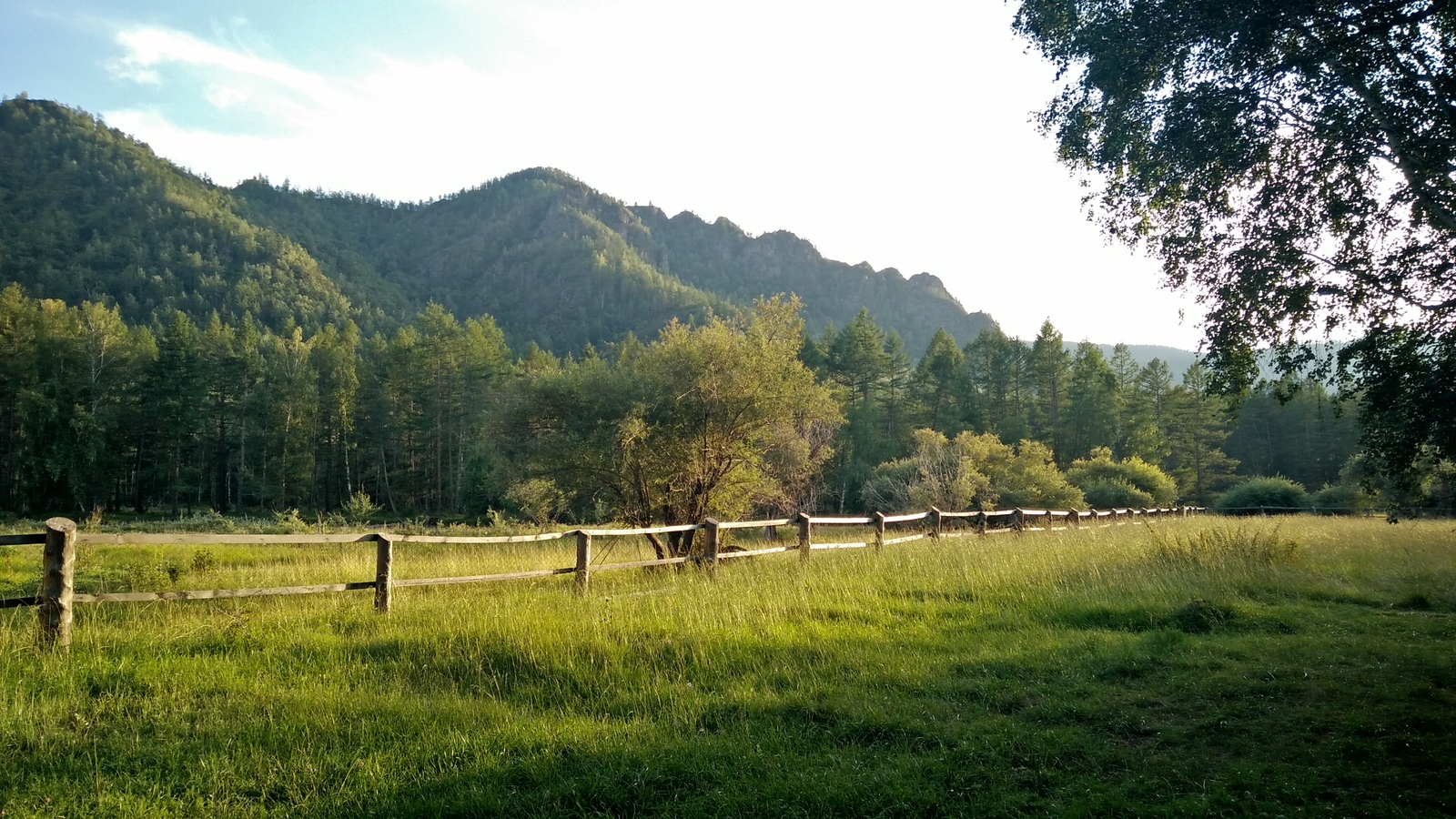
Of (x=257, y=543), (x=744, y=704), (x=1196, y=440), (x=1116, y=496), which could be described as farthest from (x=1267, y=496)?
(x=257, y=543)

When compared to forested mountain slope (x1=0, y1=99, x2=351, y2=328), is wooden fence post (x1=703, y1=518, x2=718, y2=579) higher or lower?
lower

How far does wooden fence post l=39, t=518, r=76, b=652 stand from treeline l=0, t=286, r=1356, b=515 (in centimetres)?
2069

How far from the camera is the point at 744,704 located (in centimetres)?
586

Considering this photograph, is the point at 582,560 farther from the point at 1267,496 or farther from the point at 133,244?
the point at 133,244

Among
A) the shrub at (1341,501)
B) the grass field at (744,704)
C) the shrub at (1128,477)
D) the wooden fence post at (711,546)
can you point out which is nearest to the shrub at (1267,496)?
the shrub at (1341,501)

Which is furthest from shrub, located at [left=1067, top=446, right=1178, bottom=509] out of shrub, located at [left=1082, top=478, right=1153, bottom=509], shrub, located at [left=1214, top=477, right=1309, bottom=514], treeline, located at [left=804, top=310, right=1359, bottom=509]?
treeline, located at [left=804, top=310, right=1359, bottom=509]

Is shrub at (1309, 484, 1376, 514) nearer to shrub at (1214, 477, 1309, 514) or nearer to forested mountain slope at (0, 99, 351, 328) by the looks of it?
shrub at (1214, 477, 1309, 514)

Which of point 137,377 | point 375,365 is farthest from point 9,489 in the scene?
point 375,365

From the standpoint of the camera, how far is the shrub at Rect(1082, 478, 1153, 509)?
4866 cm

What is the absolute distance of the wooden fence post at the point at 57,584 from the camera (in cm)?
654

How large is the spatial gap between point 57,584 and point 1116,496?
52588 millimetres

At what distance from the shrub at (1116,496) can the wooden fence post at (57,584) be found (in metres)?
51.1

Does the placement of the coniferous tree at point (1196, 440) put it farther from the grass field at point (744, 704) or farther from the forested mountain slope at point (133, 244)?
the forested mountain slope at point (133, 244)

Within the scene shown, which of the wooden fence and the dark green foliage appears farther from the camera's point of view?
the dark green foliage
